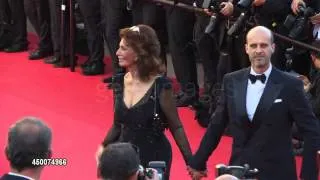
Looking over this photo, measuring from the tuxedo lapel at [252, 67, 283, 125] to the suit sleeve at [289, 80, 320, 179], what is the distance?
99mm

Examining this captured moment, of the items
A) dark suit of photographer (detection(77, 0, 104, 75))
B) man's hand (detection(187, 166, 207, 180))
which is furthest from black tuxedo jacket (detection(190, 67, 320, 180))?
dark suit of photographer (detection(77, 0, 104, 75))

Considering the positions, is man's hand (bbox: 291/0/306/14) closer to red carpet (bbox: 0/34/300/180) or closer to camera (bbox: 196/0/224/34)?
camera (bbox: 196/0/224/34)

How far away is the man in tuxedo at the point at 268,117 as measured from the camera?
177 inches

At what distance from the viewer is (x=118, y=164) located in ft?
10.8

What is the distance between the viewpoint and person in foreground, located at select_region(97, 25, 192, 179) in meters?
4.75

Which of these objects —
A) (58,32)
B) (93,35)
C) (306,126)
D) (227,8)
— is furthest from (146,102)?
(58,32)

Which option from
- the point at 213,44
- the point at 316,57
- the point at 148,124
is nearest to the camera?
the point at 148,124

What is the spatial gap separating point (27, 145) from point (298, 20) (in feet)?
13.3

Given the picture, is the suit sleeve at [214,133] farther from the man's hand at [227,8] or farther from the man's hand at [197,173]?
the man's hand at [227,8]

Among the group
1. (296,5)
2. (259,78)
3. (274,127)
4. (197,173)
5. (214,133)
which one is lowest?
(197,173)

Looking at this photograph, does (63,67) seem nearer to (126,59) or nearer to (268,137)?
(126,59)

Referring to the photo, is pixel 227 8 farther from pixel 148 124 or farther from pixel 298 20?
pixel 148 124

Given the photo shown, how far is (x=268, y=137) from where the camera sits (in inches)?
177

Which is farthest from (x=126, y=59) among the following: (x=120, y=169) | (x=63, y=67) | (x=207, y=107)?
(x=63, y=67)
